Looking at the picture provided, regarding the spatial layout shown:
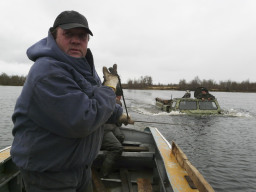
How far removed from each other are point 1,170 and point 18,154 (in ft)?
6.80

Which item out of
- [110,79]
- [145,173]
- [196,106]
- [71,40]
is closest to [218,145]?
[196,106]

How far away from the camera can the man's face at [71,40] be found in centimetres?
170

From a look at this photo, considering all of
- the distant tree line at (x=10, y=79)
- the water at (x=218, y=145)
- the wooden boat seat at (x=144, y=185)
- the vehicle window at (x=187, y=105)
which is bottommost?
the water at (x=218, y=145)

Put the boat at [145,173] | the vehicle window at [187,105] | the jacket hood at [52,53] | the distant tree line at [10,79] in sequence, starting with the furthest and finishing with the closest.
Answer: the distant tree line at [10,79]
the vehicle window at [187,105]
the boat at [145,173]
the jacket hood at [52,53]

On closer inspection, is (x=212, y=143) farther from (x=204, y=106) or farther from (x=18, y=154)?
(x=18, y=154)

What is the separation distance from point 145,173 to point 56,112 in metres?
3.79

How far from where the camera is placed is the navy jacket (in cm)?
144

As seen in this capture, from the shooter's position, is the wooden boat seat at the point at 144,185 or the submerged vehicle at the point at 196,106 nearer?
the wooden boat seat at the point at 144,185

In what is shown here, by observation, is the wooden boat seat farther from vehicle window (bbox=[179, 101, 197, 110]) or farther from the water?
vehicle window (bbox=[179, 101, 197, 110])

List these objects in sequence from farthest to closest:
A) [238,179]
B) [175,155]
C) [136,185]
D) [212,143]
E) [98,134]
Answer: [212,143] < [238,179] < [136,185] < [175,155] < [98,134]

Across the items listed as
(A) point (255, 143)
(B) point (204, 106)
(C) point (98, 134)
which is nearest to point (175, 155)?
(C) point (98, 134)

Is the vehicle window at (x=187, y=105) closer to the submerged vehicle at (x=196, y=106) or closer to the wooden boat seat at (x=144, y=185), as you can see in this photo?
the submerged vehicle at (x=196, y=106)

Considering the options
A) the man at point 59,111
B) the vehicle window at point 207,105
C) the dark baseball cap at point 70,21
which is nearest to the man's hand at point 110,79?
the man at point 59,111

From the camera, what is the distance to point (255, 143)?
38.5 feet
